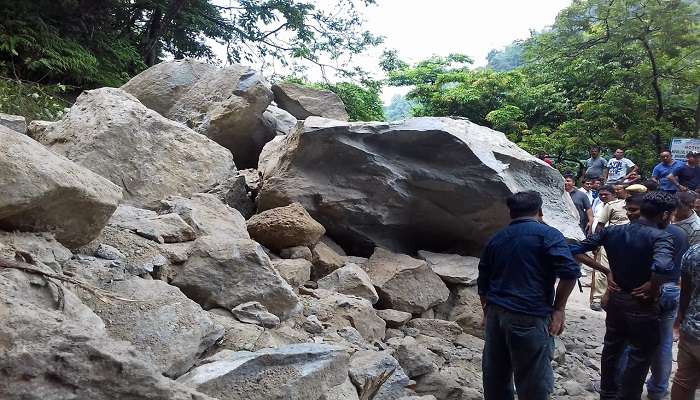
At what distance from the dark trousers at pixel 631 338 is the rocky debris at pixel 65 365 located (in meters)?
3.06

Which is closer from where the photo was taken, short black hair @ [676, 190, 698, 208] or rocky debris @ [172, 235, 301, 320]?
rocky debris @ [172, 235, 301, 320]

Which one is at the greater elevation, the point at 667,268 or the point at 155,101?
the point at 155,101

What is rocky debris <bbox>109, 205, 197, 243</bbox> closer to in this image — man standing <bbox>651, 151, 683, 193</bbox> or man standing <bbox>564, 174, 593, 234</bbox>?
man standing <bbox>564, 174, 593, 234</bbox>

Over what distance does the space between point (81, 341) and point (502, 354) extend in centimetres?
249

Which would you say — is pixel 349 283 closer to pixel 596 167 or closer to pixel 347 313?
pixel 347 313

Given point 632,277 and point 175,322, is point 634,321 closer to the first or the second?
point 632,277

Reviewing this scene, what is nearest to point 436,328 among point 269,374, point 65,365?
point 269,374

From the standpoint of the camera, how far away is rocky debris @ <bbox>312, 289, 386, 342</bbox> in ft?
13.0

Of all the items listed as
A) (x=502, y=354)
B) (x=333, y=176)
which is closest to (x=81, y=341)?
(x=502, y=354)

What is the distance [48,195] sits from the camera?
274cm

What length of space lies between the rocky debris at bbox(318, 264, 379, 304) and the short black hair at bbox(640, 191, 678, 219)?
2.13 meters

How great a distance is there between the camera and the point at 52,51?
28.9ft

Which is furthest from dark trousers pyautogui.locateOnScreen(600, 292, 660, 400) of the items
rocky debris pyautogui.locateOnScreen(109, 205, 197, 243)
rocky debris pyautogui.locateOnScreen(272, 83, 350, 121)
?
rocky debris pyautogui.locateOnScreen(272, 83, 350, 121)

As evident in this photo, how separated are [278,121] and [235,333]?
4996 millimetres
